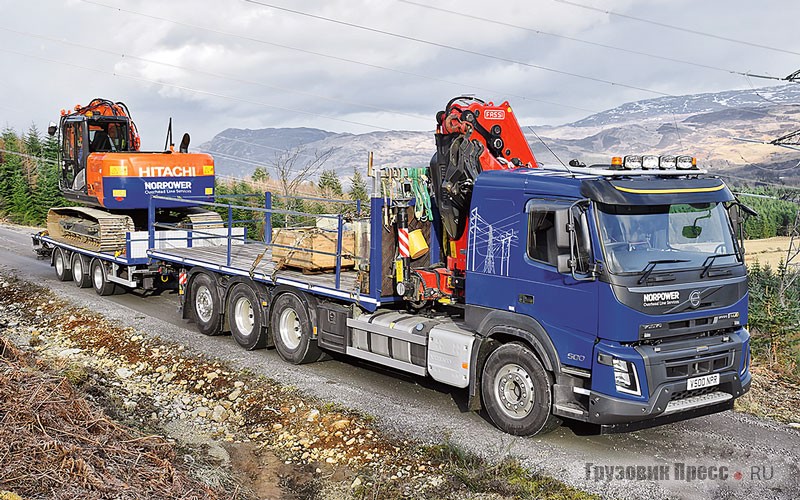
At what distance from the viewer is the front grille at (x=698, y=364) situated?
7.34 meters

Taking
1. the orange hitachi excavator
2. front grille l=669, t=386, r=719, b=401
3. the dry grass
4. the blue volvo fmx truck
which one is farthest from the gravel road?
the orange hitachi excavator

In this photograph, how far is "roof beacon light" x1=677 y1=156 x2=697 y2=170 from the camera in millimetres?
8214

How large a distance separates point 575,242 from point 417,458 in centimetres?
274

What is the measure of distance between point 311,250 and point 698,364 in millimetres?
5634

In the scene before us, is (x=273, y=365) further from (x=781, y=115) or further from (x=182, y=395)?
(x=781, y=115)

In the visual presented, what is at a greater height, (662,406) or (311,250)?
(311,250)

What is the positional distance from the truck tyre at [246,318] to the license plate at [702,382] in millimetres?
6624

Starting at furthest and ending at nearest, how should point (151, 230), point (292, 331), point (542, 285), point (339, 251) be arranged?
1. point (151, 230)
2. point (292, 331)
3. point (339, 251)
4. point (542, 285)

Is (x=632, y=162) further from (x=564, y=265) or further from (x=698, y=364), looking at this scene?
(x=698, y=364)

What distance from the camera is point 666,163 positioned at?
26.7ft

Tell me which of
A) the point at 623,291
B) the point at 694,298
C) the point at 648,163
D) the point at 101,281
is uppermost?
the point at 648,163

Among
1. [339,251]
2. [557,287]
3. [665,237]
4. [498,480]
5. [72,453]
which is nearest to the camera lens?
[72,453]

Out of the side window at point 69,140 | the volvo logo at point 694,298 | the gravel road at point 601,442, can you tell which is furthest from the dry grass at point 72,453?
the side window at point 69,140

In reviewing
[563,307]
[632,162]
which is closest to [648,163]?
[632,162]
